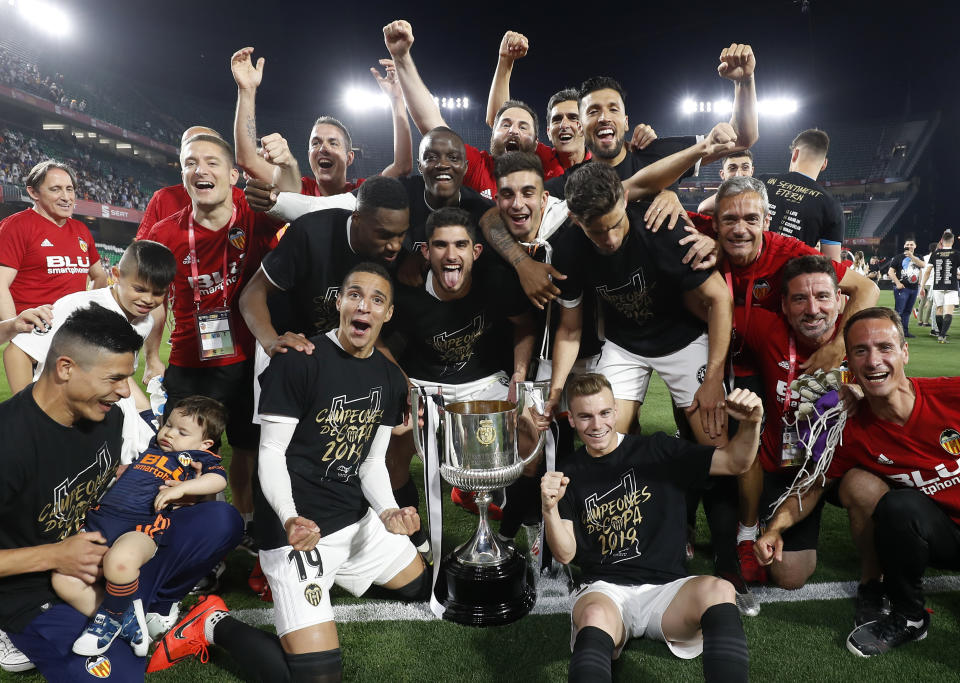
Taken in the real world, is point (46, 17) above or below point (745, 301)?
above

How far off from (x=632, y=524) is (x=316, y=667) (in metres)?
1.24

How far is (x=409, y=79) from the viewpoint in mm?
3699

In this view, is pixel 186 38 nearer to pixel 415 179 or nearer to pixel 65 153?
pixel 65 153

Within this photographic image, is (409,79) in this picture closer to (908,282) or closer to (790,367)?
(790,367)

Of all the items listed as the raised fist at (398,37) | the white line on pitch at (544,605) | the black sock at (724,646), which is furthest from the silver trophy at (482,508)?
the raised fist at (398,37)

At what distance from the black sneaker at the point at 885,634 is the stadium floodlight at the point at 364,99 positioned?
106 ft

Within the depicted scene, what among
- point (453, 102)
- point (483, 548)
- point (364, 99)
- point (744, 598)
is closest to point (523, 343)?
point (483, 548)

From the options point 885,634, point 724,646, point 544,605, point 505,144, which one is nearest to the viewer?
point 724,646

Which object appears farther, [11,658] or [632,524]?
[632,524]

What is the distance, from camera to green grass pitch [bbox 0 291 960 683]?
2.13 metres

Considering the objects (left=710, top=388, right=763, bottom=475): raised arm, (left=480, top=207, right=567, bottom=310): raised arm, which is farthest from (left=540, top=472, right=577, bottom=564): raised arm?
(left=480, top=207, right=567, bottom=310): raised arm

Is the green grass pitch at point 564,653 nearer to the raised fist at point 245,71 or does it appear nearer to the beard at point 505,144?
the beard at point 505,144

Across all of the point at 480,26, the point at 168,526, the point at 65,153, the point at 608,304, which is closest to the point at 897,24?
the point at 480,26

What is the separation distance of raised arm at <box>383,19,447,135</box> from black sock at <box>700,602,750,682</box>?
113 inches
